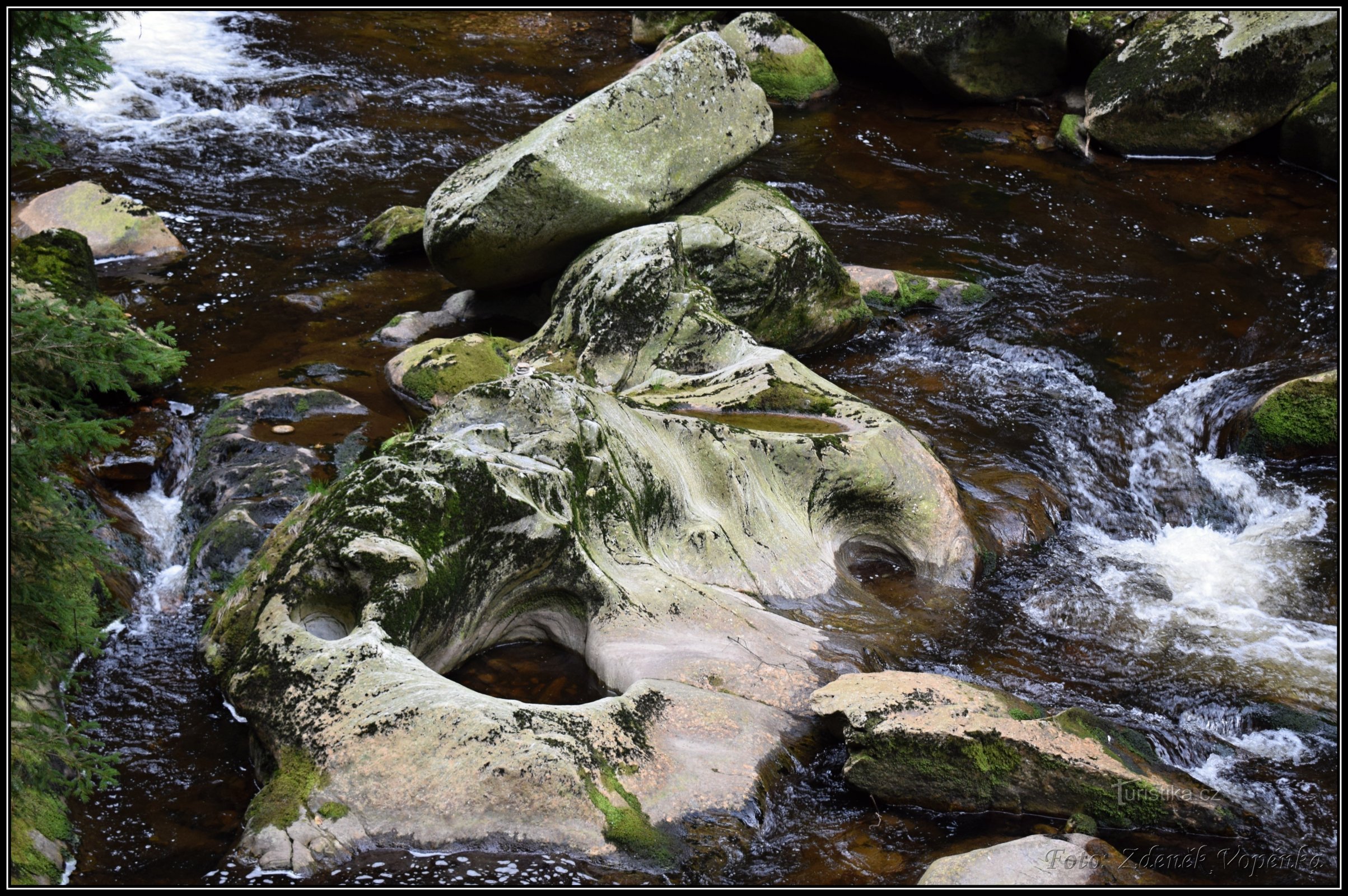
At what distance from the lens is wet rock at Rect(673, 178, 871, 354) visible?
9.41 metres

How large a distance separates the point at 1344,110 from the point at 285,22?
16144 mm

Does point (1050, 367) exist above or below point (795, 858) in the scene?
above

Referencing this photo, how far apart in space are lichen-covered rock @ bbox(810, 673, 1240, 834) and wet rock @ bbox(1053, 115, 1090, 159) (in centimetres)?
1148

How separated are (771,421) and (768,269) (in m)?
2.49

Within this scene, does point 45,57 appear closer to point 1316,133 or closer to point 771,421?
point 771,421

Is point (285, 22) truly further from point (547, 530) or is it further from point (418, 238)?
point (547, 530)

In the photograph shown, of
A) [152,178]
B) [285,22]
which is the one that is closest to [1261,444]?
[152,178]

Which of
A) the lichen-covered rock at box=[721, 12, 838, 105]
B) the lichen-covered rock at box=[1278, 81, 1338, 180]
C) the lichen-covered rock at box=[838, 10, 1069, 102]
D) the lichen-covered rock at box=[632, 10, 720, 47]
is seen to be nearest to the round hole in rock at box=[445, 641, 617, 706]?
the lichen-covered rock at box=[1278, 81, 1338, 180]

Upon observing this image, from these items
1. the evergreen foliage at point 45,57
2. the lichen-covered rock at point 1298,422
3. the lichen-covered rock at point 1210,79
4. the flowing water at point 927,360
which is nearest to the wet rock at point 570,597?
the flowing water at point 927,360

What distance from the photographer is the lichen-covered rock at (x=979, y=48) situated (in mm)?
15367

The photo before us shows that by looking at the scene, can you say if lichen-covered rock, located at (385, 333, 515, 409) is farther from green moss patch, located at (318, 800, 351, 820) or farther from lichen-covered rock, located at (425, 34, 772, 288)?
green moss patch, located at (318, 800, 351, 820)

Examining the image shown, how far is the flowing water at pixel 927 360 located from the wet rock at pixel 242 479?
0.25 m

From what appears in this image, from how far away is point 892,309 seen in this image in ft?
34.6

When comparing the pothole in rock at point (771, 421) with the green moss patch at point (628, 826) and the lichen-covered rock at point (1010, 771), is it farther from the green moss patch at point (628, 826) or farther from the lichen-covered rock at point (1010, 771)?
the green moss patch at point (628, 826)
